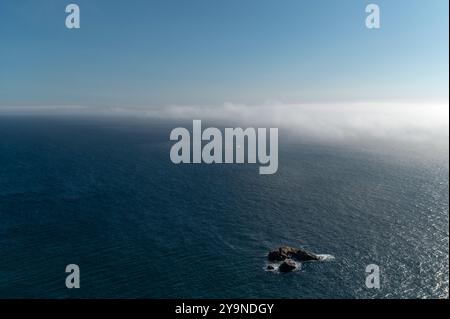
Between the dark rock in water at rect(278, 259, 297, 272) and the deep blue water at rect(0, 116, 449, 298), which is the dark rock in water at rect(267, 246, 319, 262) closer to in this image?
the deep blue water at rect(0, 116, 449, 298)

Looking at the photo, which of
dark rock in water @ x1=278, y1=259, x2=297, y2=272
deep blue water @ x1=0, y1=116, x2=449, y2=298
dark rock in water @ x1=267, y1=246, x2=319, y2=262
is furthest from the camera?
dark rock in water @ x1=267, y1=246, x2=319, y2=262

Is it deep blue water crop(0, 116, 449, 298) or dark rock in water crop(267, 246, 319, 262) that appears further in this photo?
dark rock in water crop(267, 246, 319, 262)

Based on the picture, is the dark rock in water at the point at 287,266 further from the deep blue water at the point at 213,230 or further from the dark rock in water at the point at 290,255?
the dark rock in water at the point at 290,255

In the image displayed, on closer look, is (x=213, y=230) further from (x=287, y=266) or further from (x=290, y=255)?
(x=287, y=266)

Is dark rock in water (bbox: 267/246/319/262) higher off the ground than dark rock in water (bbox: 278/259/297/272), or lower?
higher

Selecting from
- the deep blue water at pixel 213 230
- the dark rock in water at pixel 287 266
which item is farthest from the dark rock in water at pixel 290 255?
the dark rock in water at pixel 287 266

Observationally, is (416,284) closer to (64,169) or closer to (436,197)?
(436,197)

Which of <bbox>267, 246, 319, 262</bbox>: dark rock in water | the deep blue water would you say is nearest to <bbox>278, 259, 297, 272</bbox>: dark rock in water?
the deep blue water

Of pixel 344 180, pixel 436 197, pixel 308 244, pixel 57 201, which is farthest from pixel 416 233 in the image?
pixel 57 201
